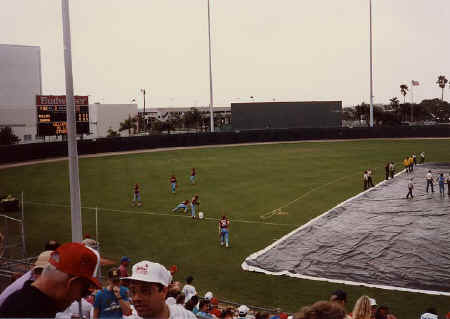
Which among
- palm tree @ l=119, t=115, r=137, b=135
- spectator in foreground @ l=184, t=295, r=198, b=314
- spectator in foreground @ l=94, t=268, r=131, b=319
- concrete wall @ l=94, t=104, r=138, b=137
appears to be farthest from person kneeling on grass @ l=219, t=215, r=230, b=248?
palm tree @ l=119, t=115, r=137, b=135

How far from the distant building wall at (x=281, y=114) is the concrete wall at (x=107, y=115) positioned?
3627 centimetres

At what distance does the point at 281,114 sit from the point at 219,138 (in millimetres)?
32159

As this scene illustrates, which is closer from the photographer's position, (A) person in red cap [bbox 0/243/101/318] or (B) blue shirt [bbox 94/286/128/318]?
(A) person in red cap [bbox 0/243/101/318]

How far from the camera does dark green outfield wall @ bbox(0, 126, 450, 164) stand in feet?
188


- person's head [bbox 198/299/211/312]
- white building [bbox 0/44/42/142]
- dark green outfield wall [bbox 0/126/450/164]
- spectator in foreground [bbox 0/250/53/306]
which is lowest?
person's head [bbox 198/299/211/312]

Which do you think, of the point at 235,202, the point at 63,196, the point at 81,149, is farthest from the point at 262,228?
the point at 81,149

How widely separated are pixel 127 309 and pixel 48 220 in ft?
72.0

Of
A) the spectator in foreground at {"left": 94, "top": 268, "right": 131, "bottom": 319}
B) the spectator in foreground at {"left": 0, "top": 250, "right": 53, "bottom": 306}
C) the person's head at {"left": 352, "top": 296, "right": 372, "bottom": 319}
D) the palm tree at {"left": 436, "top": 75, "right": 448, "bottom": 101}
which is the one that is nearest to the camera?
the spectator in foreground at {"left": 0, "top": 250, "right": 53, "bottom": 306}

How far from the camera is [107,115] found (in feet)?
397

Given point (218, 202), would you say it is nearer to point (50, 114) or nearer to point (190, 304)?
point (50, 114)

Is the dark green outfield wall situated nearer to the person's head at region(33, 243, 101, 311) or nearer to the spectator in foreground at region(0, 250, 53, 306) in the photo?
the spectator in foreground at region(0, 250, 53, 306)

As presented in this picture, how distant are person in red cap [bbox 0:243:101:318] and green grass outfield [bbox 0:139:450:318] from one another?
12.8 metres

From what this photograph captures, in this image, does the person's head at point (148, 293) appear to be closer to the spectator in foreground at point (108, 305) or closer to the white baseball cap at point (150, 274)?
the white baseball cap at point (150, 274)

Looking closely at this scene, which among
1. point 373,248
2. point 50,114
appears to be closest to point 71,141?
point 373,248
